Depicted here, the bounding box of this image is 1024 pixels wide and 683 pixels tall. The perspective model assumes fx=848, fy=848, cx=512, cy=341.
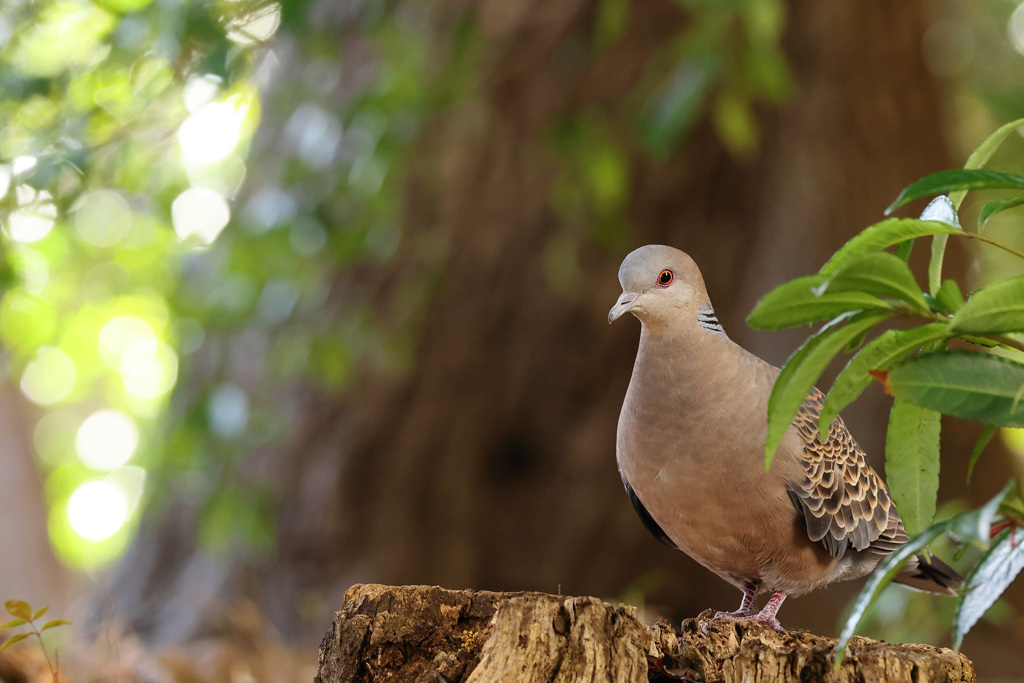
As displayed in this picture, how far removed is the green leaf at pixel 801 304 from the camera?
853mm

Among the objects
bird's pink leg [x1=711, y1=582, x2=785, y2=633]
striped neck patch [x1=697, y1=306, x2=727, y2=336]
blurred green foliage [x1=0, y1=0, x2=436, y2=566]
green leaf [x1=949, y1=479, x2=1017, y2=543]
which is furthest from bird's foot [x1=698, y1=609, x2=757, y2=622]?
blurred green foliage [x1=0, y1=0, x2=436, y2=566]

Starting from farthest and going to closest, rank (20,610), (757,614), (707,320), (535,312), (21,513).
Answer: (21,513) → (535,312) → (757,614) → (707,320) → (20,610)

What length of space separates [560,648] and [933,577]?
1.25 m

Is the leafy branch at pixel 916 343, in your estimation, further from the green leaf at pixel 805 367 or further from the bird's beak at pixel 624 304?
the bird's beak at pixel 624 304

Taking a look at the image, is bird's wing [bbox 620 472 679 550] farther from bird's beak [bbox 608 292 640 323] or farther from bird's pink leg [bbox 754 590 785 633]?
bird's beak [bbox 608 292 640 323]

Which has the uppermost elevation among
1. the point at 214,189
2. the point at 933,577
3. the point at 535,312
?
the point at 214,189

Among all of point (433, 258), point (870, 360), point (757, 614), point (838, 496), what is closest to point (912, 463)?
point (870, 360)

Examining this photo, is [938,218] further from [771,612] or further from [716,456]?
[771,612]

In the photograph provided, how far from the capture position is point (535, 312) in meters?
4.56

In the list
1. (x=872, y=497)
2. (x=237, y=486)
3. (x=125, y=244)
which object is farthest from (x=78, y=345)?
(x=872, y=497)

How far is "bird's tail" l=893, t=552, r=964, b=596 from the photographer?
203 cm

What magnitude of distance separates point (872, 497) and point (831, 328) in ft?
3.97

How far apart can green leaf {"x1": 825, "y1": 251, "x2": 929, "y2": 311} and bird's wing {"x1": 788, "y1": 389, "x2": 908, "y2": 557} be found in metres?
0.94

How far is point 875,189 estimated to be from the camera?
3.97 metres
